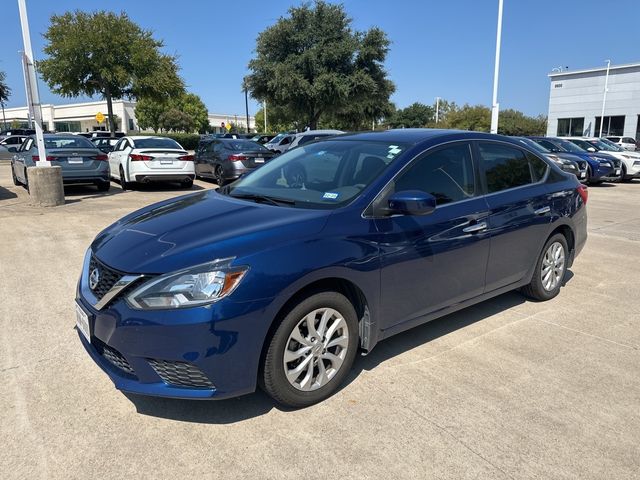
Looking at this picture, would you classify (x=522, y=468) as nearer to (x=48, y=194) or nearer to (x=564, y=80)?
(x=48, y=194)

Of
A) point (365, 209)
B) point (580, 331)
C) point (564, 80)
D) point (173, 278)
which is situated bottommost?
point (580, 331)

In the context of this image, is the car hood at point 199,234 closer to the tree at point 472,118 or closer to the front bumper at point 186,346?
the front bumper at point 186,346

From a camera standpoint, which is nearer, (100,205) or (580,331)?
(580,331)

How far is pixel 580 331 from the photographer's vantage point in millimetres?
4391

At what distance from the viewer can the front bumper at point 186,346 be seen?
261cm

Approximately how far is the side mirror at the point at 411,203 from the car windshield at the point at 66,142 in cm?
1123

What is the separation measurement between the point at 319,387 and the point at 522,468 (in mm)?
1218

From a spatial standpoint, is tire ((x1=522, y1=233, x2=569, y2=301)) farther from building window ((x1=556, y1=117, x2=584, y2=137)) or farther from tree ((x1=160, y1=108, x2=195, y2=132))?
tree ((x1=160, y1=108, x2=195, y2=132))

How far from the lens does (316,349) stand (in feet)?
10.1

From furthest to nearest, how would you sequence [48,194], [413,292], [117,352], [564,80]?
1. [564,80]
2. [48,194]
3. [413,292]
4. [117,352]

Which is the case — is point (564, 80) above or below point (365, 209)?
above

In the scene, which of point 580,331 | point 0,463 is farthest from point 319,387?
point 580,331

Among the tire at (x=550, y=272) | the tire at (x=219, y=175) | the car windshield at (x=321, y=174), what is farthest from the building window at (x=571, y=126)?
the car windshield at (x=321, y=174)

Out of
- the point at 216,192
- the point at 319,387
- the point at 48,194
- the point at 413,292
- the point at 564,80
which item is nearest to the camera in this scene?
the point at 319,387
